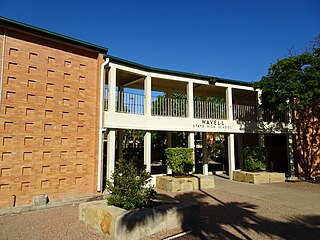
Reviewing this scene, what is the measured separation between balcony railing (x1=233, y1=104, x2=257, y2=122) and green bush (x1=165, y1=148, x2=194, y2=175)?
488cm

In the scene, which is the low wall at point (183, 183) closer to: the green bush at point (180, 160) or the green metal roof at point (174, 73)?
the green bush at point (180, 160)

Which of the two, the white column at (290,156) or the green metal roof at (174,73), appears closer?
the green metal roof at (174,73)

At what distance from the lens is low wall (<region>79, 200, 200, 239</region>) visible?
16.2ft

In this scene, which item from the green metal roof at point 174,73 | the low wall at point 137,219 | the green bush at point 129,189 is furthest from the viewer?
the green metal roof at point 174,73

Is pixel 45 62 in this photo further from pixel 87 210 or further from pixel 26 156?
pixel 87 210

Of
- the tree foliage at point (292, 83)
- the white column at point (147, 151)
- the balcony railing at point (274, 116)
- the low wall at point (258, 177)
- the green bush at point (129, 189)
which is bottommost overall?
the low wall at point (258, 177)

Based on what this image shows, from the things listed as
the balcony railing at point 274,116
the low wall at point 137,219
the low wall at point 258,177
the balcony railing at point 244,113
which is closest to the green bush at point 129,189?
the low wall at point 137,219

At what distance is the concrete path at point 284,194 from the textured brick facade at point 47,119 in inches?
238

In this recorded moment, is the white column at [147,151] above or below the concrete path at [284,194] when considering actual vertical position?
above

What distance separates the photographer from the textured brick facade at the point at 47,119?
290 inches

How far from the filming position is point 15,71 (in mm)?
7621

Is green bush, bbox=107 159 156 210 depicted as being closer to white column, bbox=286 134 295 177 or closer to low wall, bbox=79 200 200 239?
low wall, bbox=79 200 200 239

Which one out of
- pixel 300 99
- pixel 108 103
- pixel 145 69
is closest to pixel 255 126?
pixel 300 99

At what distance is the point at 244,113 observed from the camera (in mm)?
15055
